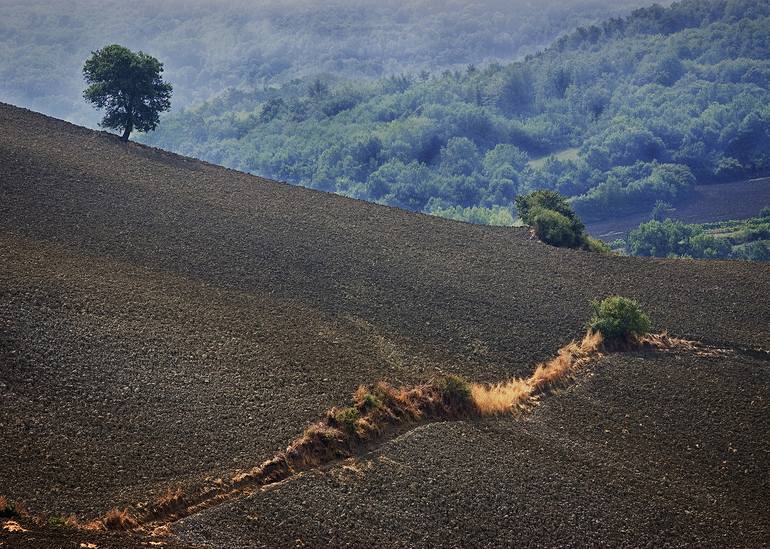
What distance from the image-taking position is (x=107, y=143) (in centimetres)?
6419

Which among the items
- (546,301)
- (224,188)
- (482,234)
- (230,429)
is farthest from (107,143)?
(230,429)

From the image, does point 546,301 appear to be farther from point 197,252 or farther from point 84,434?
point 84,434

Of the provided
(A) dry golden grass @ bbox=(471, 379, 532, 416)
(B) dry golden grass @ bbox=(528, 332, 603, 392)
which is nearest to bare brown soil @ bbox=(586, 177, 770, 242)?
(B) dry golden grass @ bbox=(528, 332, 603, 392)

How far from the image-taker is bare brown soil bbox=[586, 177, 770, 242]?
5768 inches

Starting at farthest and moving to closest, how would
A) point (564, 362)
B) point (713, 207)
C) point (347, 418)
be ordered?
1. point (713, 207)
2. point (564, 362)
3. point (347, 418)

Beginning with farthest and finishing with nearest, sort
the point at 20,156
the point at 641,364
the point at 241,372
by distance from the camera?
1. the point at 20,156
2. the point at 641,364
3. the point at 241,372

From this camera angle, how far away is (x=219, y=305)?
45062 millimetres

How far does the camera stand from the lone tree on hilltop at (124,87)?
68.8 m

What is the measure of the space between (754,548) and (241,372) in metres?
18.9

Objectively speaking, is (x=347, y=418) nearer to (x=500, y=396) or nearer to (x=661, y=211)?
(x=500, y=396)

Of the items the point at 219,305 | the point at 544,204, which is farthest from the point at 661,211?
the point at 219,305

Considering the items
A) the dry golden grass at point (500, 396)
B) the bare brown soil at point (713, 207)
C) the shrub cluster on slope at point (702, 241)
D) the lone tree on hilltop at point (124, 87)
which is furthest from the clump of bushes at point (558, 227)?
the bare brown soil at point (713, 207)

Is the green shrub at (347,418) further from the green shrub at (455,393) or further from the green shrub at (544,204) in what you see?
the green shrub at (544,204)

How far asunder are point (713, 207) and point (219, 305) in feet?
405
